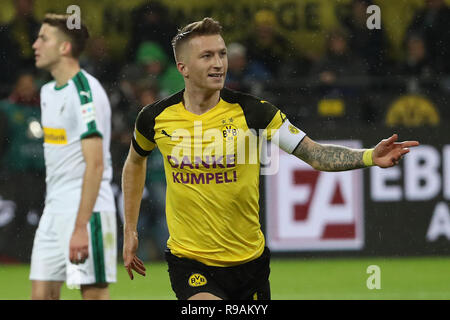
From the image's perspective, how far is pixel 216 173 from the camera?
5.44 meters

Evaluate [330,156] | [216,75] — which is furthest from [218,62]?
[330,156]

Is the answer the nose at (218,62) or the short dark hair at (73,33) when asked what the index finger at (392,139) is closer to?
the nose at (218,62)

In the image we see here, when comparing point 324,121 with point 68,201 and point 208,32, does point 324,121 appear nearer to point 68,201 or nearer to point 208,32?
point 68,201

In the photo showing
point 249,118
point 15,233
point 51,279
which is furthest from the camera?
point 15,233

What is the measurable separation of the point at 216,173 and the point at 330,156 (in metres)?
0.62

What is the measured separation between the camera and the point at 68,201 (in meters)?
6.65

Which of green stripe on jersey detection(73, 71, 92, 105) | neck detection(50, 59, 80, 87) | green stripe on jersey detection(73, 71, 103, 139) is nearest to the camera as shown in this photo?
green stripe on jersey detection(73, 71, 103, 139)

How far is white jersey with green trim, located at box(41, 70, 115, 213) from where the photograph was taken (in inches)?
259

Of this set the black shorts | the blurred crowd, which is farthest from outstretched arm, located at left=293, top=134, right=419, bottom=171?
the blurred crowd

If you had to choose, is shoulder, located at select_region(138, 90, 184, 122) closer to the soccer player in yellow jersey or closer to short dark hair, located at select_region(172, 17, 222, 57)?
the soccer player in yellow jersey

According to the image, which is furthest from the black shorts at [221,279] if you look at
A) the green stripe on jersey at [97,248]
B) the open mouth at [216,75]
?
the green stripe on jersey at [97,248]

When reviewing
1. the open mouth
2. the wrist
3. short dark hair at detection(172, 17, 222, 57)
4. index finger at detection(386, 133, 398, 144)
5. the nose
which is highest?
short dark hair at detection(172, 17, 222, 57)

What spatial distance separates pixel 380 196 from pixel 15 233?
392 cm
